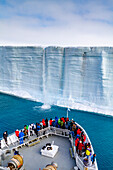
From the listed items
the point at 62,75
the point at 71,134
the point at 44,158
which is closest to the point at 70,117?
the point at 62,75

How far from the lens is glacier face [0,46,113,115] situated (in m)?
13.7

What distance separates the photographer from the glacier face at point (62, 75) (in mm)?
13695

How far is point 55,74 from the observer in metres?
15.5

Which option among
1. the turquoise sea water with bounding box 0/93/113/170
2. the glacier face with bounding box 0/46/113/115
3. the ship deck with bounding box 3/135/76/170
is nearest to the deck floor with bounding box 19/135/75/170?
the ship deck with bounding box 3/135/76/170

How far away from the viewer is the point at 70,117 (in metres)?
12.9

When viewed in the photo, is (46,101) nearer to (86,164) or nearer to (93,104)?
(93,104)

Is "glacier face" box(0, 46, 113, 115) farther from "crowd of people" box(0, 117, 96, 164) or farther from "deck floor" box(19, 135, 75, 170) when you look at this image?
"deck floor" box(19, 135, 75, 170)

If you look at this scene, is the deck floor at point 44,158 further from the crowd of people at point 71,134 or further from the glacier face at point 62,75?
the glacier face at point 62,75

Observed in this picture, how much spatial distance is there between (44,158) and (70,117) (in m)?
6.69

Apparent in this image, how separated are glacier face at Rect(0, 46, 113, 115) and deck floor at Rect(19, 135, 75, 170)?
7486mm

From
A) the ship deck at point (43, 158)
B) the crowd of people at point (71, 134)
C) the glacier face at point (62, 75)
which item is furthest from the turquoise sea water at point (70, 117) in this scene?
the ship deck at point (43, 158)

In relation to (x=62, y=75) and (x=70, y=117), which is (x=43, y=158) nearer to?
(x=70, y=117)

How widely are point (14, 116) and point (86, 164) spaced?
8787mm

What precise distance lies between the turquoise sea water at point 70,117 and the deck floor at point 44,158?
2.28 m
